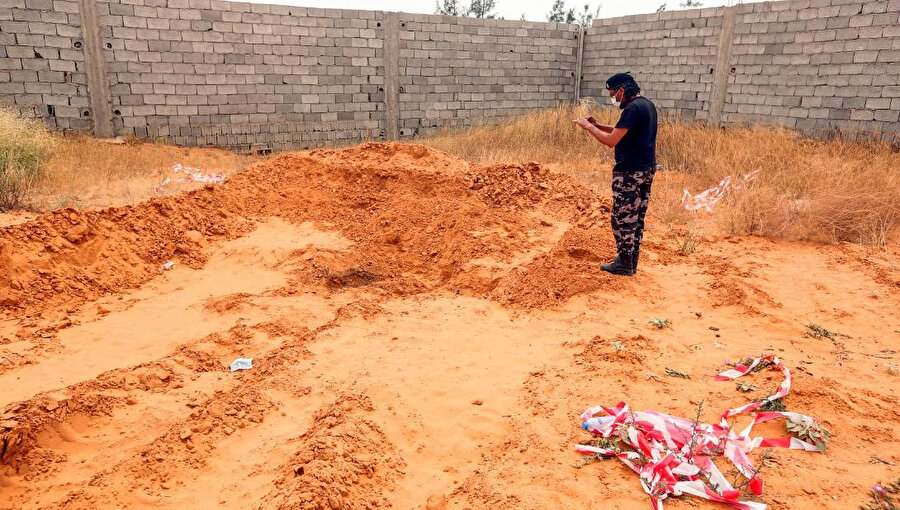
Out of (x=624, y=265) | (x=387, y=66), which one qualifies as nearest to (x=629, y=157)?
(x=624, y=265)

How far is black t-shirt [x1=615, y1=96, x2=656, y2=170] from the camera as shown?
438cm

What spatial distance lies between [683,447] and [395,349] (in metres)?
1.98

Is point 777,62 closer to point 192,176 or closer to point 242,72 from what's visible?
point 242,72

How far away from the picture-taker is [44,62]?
8.77m

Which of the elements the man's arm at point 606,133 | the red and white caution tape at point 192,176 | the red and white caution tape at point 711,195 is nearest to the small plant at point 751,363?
the man's arm at point 606,133

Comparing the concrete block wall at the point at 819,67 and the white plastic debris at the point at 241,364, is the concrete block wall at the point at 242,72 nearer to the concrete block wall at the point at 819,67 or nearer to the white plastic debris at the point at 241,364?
the concrete block wall at the point at 819,67

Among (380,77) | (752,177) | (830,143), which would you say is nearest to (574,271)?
(752,177)

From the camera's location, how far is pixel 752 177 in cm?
764

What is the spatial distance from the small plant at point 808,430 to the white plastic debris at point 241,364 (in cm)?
308

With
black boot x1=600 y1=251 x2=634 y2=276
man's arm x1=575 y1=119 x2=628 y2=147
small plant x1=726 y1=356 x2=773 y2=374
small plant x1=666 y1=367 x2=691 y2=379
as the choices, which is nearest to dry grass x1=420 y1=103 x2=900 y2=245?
black boot x1=600 y1=251 x2=634 y2=276

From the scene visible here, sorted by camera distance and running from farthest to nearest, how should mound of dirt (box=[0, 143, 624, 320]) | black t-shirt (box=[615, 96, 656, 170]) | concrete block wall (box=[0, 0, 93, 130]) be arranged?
1. concrete block wall (box=[0, 0, 93, 130])
2. mound of dirt (box=[0, 143, 624, 320])
3. black t-shirt (box=[615, 96, 656, 170])

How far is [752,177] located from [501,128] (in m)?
5.45

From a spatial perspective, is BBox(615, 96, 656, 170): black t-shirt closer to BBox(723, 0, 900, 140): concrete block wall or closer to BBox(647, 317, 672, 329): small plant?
BBox(647, 317, 672, 329): small plant

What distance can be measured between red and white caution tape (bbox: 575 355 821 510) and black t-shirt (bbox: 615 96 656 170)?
2163mm
